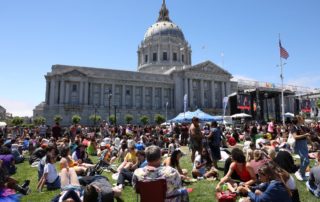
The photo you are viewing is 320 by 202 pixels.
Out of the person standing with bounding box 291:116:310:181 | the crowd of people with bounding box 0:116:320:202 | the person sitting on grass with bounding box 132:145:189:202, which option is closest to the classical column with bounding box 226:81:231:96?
the crowd of people with bounding box 0:116:320:202

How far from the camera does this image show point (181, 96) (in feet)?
256

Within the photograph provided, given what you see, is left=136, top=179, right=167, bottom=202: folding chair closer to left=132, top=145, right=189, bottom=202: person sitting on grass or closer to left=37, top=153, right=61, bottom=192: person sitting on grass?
left=132, top=145, right=189, bottom=202: person sitting on grass

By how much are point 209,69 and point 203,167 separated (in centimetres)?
7513

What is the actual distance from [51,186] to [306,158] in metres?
8.07

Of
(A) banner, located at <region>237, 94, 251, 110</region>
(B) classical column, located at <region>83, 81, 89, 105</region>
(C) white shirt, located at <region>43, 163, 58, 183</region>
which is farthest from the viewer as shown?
(B) classical column, located at <region>83, 81, 89, 105</region>

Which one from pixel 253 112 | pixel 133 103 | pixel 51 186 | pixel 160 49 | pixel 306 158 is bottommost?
pixel 51 186

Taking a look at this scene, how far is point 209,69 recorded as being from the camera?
270ft

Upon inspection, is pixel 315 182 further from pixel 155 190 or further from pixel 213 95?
pixel 213 95

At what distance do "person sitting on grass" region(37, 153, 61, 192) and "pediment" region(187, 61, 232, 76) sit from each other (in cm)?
7211

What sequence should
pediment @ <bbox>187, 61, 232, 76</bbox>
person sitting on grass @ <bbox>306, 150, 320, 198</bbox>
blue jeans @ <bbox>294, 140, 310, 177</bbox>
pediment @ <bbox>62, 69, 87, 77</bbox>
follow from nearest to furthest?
person sitting on grass @ <bbox>306, 150, 320, 198</bbox>
blue jeans @ <bbox>294, 140, 310, 177</bbox>
pediment @ <bbox>62, 69, 87, 77</bbox>
pediment @ <bbox>187, 61, 232, 76</bbox>

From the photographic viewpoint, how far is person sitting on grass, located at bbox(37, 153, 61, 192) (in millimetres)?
7957

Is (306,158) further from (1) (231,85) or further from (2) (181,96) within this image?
(1) (231,85)

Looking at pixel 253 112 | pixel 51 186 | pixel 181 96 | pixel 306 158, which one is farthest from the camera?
pixel 181 96

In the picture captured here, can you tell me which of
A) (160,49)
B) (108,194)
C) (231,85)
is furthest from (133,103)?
(108,194)
